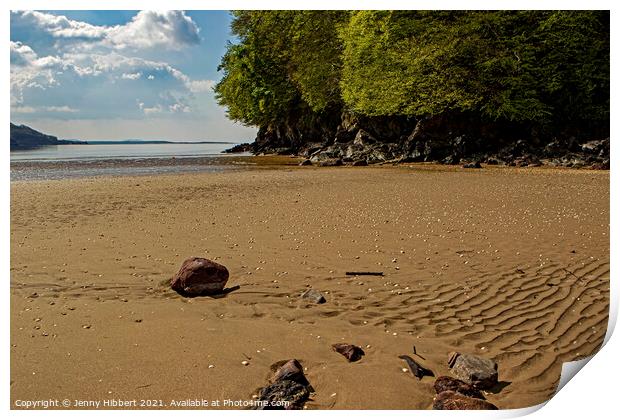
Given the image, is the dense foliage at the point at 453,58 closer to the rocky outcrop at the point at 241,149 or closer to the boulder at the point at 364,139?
the boulder at the point at 364,139

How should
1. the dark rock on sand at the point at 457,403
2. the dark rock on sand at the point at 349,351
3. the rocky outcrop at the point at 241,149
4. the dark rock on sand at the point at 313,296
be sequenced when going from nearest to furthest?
1. the dark rock on sand at the point at 457,403
2. the dark rock on sand at the point at 349,351
3. the dark rock on sand at the point at 313,296
4. the rocky outcrop at the point at 241,149

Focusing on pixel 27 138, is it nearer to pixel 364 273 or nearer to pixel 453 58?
pixel 364 273

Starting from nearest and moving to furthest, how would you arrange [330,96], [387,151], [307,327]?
[307,327]
[387,151]
[330,96]

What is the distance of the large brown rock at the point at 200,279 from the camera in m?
4.48

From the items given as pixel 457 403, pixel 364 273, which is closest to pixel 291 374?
pixel 457 403

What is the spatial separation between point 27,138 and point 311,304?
3.87m

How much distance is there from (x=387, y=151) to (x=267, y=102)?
445 inches

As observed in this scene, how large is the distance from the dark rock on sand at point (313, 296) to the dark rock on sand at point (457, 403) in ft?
5.47

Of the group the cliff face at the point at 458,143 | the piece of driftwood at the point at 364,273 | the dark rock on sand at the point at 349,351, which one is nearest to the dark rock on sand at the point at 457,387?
the dark rock on sand at the point at 349,351

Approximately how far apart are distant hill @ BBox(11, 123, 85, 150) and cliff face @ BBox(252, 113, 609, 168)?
12.9 m

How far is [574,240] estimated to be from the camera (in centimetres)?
622
